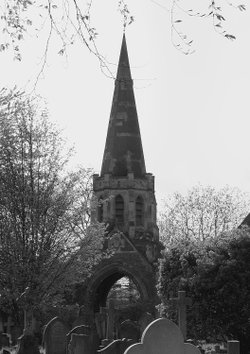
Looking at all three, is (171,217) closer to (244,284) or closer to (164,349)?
(244,284)

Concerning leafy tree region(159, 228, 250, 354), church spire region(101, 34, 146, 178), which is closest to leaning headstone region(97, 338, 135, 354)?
leafy tree region(159, 228, 250, 354)

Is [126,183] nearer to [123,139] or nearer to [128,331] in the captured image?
[123,139]

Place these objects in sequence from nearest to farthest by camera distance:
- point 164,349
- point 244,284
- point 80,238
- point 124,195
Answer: point 164,349
point 244,284
point 80,238
point 124,195

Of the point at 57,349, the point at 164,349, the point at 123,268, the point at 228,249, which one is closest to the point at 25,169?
the point at 57,349

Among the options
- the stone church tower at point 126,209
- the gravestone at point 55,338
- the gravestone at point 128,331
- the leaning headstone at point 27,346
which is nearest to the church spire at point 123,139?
the stone church tower at point 126,209

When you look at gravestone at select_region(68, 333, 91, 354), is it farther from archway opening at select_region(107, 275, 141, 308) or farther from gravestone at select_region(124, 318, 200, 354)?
archway opening at select_region(107, 275, 141, 308)

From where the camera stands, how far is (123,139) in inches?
1802

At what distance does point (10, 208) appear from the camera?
2264 cm

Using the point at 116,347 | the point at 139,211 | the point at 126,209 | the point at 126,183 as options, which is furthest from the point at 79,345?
the point at 139,211

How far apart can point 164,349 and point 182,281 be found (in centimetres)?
1700

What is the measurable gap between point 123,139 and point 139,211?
5.41m

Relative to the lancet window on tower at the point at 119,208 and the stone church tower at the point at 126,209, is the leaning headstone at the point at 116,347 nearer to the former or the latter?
the stone church tower at the point at 126,209

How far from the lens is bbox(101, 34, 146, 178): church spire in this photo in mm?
45250

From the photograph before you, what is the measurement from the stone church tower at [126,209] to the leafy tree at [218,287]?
15018 millimetres
